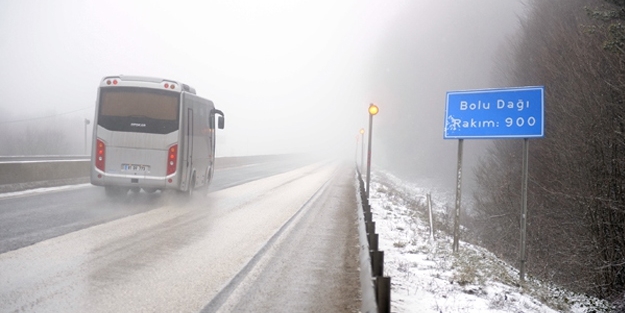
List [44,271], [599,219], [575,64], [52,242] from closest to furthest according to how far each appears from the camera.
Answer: [44,271] < [52,242] < [599,219] < [575,64]

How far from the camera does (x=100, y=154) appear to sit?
1367cm

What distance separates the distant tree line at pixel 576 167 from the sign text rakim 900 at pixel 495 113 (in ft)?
5.94

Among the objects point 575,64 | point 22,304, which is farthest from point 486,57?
point 22,304

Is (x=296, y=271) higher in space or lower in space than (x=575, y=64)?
lower

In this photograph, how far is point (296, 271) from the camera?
698 centimetres

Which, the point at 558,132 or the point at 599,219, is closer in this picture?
the point at 599,219

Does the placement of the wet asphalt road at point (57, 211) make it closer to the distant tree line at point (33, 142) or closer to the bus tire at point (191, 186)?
the bus tire at point (191, 186)

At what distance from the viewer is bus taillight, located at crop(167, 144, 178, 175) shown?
1378 cm

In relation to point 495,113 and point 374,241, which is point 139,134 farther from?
point 374,241

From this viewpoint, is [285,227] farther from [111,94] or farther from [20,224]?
[111,94]

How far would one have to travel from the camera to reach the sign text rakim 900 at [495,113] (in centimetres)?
840

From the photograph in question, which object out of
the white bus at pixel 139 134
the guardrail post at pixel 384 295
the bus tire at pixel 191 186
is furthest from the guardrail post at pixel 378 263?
the bus tire at pixel 191 186

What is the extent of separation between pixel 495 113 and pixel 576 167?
15.9ft

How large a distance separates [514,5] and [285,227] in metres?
31.0
